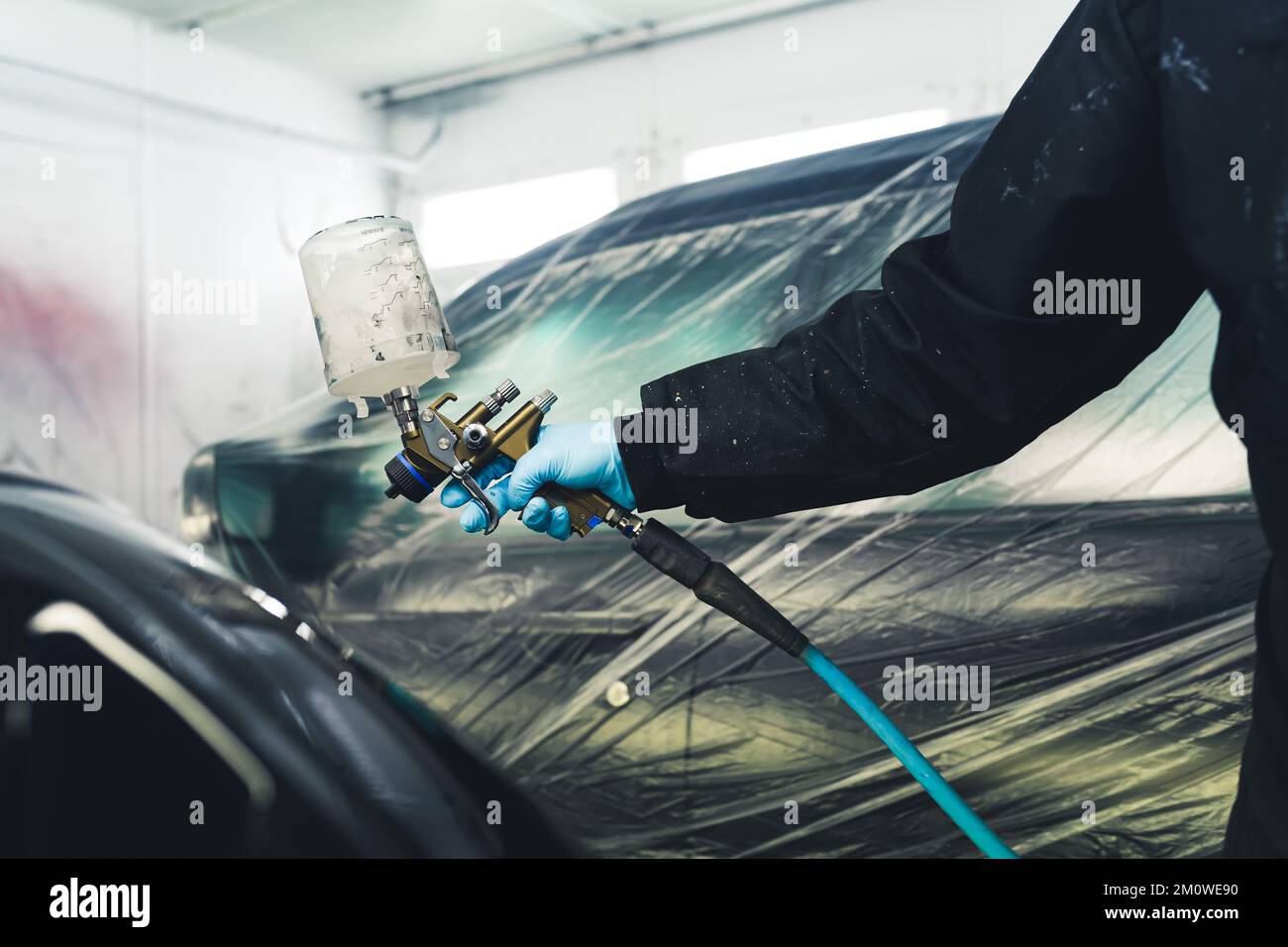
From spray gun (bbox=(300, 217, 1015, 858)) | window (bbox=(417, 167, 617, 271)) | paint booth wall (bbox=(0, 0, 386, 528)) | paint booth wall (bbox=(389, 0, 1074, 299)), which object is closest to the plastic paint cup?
spray gun (bbox=(300, 217, 1015, 858))

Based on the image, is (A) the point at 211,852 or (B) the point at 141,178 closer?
(A) the point at 211,852

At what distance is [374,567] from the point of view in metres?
1.45

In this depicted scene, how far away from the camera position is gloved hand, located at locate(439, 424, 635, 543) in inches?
31.9

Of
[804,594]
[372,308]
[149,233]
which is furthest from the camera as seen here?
[149,233]

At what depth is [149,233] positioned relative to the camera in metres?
2.45

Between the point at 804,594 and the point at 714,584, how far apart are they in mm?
451

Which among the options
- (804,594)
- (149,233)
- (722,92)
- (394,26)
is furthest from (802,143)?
(149,233)

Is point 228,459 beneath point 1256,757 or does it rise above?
above

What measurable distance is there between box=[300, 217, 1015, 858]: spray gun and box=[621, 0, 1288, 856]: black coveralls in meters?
0.05

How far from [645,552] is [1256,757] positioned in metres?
0.45

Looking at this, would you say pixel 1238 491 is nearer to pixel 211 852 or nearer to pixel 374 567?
pixel 374 567

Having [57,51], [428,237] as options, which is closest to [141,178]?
[57,51]

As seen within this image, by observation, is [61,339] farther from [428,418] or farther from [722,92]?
[428,418]

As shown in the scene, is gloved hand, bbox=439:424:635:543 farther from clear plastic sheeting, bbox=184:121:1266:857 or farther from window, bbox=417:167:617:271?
window, bbox=417:167:617:271
